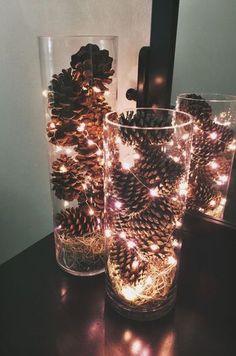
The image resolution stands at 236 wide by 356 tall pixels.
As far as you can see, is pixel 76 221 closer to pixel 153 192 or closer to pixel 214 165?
pixel 153 192

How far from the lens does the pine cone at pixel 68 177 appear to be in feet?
1.85

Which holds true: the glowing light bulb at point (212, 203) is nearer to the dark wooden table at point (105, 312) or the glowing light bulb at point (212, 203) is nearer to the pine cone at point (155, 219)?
the dark wooden table at point (105, 312)

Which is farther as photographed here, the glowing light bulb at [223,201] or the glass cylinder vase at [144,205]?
the glowing light bulb at [223,201]

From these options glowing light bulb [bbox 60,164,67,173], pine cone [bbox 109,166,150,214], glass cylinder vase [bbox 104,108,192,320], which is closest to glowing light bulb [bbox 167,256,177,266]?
glass cylinder vase [bbox 104,108,192,320]

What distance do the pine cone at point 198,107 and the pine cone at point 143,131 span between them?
12 centimetres

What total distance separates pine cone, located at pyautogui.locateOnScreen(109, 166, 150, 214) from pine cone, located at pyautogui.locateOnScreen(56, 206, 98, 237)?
13 centimetres

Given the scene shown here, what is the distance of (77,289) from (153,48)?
466mm

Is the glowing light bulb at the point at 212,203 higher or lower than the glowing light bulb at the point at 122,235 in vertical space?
lower

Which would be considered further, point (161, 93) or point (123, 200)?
point (161, 93)

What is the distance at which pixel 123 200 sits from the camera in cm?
48

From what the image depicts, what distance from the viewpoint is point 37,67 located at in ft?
1.97

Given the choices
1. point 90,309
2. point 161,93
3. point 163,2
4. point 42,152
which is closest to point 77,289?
point 90,309

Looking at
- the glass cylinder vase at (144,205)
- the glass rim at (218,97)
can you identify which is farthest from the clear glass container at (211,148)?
the glass cylinder vase at (144,205)

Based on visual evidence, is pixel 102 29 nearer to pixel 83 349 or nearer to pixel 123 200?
pixel 123 200
